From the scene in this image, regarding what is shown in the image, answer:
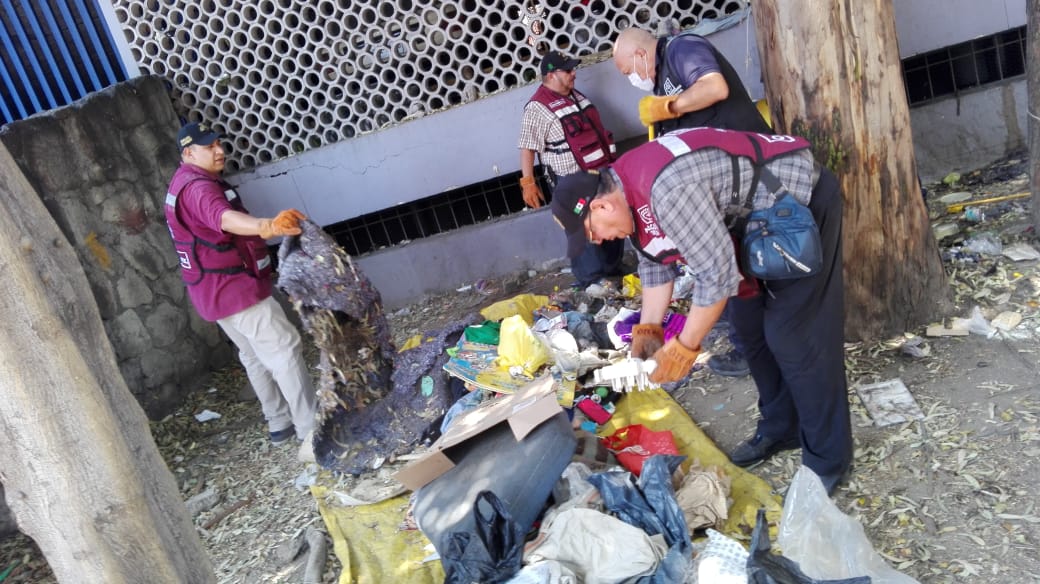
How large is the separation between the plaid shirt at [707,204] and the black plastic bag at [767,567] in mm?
750

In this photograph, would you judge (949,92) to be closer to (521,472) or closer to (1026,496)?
(1026,496)

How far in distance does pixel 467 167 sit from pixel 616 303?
65.2 inches

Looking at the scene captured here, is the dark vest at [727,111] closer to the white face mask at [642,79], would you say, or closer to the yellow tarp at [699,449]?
the white face mask at [642,79]

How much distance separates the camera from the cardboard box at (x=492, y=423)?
310 cm

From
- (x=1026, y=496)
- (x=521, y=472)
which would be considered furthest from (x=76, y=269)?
(x=1026, y=496)

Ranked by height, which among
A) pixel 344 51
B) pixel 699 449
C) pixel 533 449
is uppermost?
pixel 344 51

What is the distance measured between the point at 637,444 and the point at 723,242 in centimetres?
144

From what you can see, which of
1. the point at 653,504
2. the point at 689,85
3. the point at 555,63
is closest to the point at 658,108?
the point at 689,85

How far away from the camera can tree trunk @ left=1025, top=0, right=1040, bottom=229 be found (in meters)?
3.92

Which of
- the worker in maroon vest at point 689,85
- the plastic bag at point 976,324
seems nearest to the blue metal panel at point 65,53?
the worker in maroon vest at point 689,85

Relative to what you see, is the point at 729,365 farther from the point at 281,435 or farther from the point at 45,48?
the point at 45,48

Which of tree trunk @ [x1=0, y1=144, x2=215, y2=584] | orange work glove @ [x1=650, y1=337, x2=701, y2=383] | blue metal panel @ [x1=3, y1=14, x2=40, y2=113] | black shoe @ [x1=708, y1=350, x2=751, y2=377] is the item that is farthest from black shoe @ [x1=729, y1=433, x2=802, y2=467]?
blue metal panel @ [x1=3, y1=14, x2=40, y2=113]

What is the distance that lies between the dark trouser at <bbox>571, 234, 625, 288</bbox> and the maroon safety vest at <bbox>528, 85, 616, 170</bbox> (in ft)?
1.86

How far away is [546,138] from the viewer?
5.33 metres
